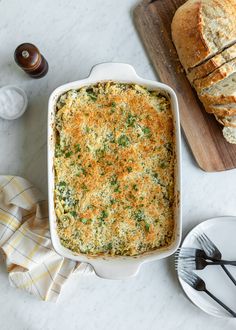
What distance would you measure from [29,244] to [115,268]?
0.50 m

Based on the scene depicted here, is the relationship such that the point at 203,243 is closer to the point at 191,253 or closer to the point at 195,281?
the point at 191,253

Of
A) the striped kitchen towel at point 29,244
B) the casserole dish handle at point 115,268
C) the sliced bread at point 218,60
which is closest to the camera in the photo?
the casserole dish handle at point 115,268

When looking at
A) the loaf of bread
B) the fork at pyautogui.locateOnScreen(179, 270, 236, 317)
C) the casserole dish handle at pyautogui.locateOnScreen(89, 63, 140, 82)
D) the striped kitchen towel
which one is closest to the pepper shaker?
the casserole dish handle at pyautogui.locateOnScreen(89, 63, 140, 82)

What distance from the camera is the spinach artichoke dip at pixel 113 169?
203 cm

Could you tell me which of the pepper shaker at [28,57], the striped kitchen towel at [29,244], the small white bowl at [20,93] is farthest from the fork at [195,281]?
the pepper shaker at [28,57]

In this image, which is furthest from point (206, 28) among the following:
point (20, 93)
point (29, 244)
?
point (29, 244)

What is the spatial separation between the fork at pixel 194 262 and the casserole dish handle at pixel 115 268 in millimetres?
346

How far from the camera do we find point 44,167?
7.55ft

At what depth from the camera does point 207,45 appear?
205 cm

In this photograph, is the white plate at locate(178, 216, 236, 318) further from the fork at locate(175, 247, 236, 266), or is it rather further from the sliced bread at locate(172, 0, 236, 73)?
the sliced bread at locate(172, 0, 236, 73)

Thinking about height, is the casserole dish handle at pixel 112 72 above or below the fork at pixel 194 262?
above

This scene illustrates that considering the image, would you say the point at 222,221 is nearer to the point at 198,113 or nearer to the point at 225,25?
the point at 198,113

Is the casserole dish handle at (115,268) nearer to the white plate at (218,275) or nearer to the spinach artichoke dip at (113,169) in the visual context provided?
the spinach artichoke dip at (113,169)

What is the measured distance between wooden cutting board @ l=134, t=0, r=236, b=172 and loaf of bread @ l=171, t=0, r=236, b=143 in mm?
96
